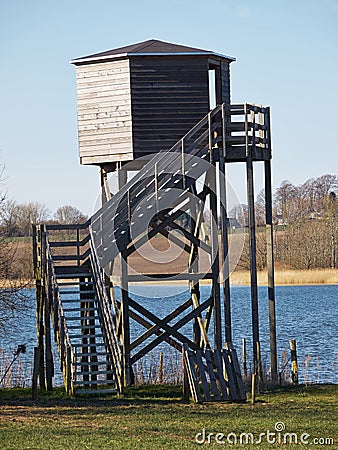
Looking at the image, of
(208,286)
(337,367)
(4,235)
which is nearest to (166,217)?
(4,235)

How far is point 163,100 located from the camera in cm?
2169

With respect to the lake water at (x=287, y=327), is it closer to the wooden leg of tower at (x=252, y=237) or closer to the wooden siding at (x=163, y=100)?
the wooden leg of tower at (x=252, y=237)

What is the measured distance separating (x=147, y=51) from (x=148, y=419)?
9810 millimetres

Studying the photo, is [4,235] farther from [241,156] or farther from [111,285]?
[241,156]

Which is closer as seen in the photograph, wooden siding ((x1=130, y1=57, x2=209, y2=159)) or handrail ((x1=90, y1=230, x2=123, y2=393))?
handrail ((x1=90, y1=230, x2=123, y2=393))

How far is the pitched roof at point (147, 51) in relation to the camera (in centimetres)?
2166

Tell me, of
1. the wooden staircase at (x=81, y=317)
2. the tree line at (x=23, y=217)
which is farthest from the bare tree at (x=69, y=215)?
the wooden staircase at (x=81, y=317)

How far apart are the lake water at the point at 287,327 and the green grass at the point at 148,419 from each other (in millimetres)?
4589

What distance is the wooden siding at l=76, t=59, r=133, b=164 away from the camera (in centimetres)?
2164

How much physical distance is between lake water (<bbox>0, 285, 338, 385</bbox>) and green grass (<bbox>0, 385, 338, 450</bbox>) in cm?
459

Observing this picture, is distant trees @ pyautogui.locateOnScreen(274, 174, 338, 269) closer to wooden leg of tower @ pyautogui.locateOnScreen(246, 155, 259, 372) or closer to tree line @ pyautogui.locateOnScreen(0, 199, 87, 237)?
tree line @ pyautogui.locateOnScreen(0, 199, 87, 237)

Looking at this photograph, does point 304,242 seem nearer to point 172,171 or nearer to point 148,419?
point 172,171

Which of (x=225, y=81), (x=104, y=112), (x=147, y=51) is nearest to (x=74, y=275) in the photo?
(x=104, y=112)

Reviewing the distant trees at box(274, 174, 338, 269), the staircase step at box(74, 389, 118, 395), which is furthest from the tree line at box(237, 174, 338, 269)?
the staircase step at box(74, 389, 118, 395)
